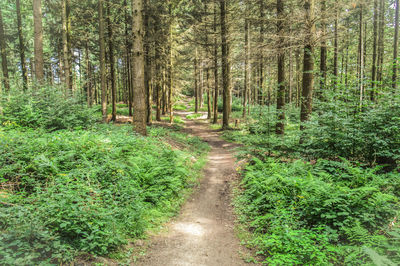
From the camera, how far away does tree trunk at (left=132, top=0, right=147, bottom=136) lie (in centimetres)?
1023

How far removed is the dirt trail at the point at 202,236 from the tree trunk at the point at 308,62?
489cm

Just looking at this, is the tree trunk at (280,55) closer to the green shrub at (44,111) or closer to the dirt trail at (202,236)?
the dirt trail at (202,236)

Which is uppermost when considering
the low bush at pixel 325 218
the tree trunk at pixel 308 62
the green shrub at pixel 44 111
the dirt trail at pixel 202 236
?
the tree trunk at pixel 308 62

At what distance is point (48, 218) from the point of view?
12.1 ft

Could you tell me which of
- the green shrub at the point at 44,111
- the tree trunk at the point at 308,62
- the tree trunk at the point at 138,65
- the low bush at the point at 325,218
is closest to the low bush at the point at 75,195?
the green shrub at the point at 44,111

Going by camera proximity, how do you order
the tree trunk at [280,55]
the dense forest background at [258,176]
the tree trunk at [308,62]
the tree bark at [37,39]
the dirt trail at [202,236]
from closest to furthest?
the dense forest background at [258,176]
the dirt trail at [202,236]
the tree trunk at [308,62]
the tree trunk at [280,55]
the tree bark at [37,39]

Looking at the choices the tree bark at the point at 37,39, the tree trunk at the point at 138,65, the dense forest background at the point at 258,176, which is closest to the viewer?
the dense forest background at the point at 258,176

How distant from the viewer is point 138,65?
1049cm

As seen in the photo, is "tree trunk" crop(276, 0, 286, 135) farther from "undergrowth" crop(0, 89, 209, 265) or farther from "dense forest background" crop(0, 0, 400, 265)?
"undergrowth" crop(0, 89, 209, 265)

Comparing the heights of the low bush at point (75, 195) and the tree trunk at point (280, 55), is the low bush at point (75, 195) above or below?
below

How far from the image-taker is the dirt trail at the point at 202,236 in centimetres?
436

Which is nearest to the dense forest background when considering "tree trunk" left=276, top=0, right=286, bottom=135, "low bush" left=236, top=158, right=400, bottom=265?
"low bush" left=236, top=158, right=400, bottom=265

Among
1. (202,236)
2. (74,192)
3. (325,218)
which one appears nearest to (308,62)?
(325,218)

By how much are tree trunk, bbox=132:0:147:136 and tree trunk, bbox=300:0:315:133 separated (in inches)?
294
